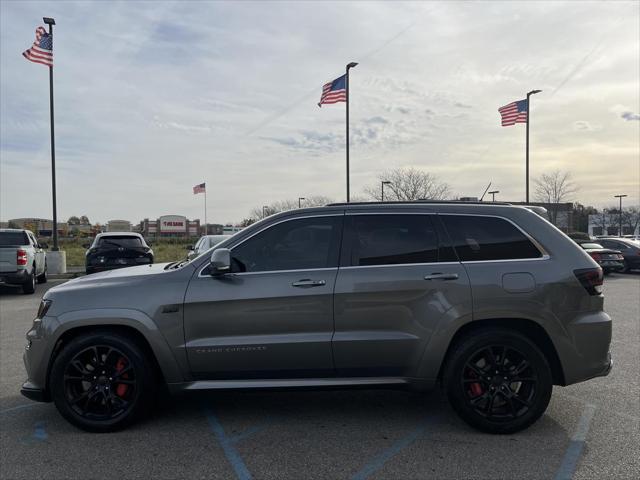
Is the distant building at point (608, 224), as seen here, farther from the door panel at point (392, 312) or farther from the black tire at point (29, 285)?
the door panel at point (392, 312)

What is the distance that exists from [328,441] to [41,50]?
18743mm

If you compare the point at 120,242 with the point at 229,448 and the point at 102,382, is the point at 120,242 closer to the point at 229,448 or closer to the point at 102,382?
the point at 102,382

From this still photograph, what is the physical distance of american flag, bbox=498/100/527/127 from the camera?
23.6 meters

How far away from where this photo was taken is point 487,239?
13.7 feet

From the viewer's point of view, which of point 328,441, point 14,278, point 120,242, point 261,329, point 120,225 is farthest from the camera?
point 120,225

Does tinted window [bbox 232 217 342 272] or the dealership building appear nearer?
tinted window [bbox 232 217 342 272]

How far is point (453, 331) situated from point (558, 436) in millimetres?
1129

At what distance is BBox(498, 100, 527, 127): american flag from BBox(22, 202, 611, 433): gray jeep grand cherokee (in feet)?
70.4

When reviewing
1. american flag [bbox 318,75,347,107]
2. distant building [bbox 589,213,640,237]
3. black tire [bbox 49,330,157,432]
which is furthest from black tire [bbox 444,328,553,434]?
distant building [bbox 589,213,640,237]

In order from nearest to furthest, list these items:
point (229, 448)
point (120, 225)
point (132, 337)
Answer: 1. point (229, 448)
2. point (132, 337)
3. point (120, 225)

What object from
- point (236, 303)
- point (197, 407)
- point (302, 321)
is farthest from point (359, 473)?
point (197, 407)

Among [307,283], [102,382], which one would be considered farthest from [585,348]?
[102,382]

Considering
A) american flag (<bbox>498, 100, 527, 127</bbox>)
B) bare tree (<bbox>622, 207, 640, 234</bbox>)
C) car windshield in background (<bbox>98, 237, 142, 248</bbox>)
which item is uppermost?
american flag (<bbox>498, 100, 527, 127</bbox>)

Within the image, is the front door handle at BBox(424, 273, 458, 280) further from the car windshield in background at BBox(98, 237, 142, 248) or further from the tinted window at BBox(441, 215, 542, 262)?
the car windshield in background at BBox(98, 237, 142, 248)
